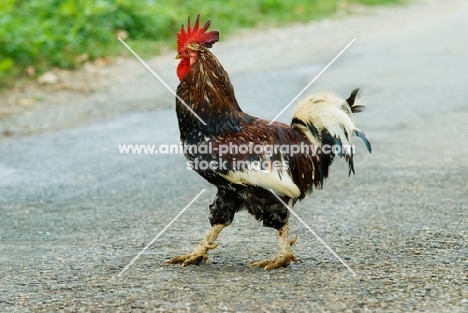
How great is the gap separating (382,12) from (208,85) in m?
15.3

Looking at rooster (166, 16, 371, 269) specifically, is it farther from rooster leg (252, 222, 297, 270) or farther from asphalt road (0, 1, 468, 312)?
asphalt road (0, 1, 468, 312)

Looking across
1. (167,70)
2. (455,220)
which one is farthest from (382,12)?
(455,220)

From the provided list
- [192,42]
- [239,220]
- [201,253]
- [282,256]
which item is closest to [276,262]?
[282,256]

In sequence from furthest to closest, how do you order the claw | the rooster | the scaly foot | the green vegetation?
1. the green vegetation
2. the scaly foot
3. the claw
4. the rooster

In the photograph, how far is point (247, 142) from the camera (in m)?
4.89

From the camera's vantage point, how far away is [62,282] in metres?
4.80

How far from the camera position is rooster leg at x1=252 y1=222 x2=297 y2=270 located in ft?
16.4

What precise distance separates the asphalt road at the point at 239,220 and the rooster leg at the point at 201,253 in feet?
0.21

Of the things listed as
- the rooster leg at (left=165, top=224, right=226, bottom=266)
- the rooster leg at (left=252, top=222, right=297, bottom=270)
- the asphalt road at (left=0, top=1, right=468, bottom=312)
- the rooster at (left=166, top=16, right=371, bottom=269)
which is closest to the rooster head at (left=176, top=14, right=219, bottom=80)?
the rooster at (left=166, top=16, right=371, bottom=269)

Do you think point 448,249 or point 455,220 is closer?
point 448,249

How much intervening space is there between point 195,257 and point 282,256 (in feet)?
1.77

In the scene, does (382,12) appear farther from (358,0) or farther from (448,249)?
(448,249)

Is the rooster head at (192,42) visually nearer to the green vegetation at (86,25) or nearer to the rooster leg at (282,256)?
the rooster leg at (282,256)

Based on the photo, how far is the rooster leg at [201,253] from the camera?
16.8ft
